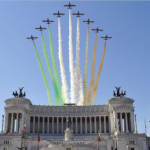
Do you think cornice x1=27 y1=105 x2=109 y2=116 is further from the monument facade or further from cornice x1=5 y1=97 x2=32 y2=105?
cornice x1=5 y1=97 x2=32 y2=105

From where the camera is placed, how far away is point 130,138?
86688 millimetres

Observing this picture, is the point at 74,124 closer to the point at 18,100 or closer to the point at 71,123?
the point at 71,123

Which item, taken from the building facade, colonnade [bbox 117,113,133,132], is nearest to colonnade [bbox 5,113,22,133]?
the building facade

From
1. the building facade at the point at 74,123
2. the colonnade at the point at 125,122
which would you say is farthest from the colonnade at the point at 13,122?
the colonnade at the point at 125,122

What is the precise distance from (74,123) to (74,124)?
367 mm

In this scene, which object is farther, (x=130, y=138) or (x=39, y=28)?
(x=39, y=28)

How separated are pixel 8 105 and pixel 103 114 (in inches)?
1329

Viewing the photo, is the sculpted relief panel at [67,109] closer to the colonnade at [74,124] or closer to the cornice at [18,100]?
the colonnade at [74,124]

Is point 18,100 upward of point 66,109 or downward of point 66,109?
upward

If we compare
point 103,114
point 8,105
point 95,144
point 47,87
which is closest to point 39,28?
point 47,87

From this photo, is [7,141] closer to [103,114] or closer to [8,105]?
[8,105]

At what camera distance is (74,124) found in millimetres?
107438

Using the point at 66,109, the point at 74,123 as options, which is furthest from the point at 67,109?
the point at 74,123

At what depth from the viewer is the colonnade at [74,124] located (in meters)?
105
